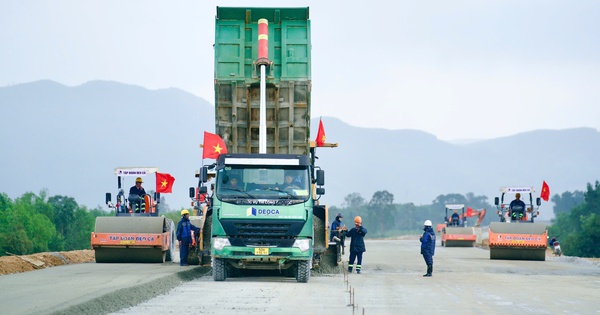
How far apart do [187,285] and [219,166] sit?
2782 millimetres

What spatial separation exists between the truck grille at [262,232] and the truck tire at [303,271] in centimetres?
74

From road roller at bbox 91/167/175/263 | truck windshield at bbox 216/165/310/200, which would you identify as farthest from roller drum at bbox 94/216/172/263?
truck windshield at bbox 216/165/310/200

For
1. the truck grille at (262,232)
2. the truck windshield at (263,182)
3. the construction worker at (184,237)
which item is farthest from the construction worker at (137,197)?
the truck grille at (262,232)

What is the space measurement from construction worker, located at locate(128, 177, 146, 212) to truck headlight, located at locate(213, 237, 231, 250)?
8421 mm

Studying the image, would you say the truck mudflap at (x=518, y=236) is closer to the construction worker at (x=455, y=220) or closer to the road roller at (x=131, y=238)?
the road roller at (x=131, y=238)

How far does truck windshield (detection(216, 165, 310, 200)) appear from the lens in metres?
21.0

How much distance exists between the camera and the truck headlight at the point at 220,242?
68.7ft

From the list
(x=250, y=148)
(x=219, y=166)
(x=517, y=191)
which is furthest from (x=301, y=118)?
(x=517, y=191)

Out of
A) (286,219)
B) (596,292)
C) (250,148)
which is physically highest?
(250,148)

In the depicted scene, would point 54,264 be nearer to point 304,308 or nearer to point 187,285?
point 187,285

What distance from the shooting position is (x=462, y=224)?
6638cm

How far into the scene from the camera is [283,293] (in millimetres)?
18484

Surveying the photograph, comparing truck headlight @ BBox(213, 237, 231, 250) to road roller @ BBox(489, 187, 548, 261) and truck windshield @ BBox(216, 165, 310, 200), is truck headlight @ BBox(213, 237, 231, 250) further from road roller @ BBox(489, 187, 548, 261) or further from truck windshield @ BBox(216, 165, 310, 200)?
road roller @ BBox(489, 187, 548, 261)

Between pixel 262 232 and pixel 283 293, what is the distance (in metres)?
2.66
